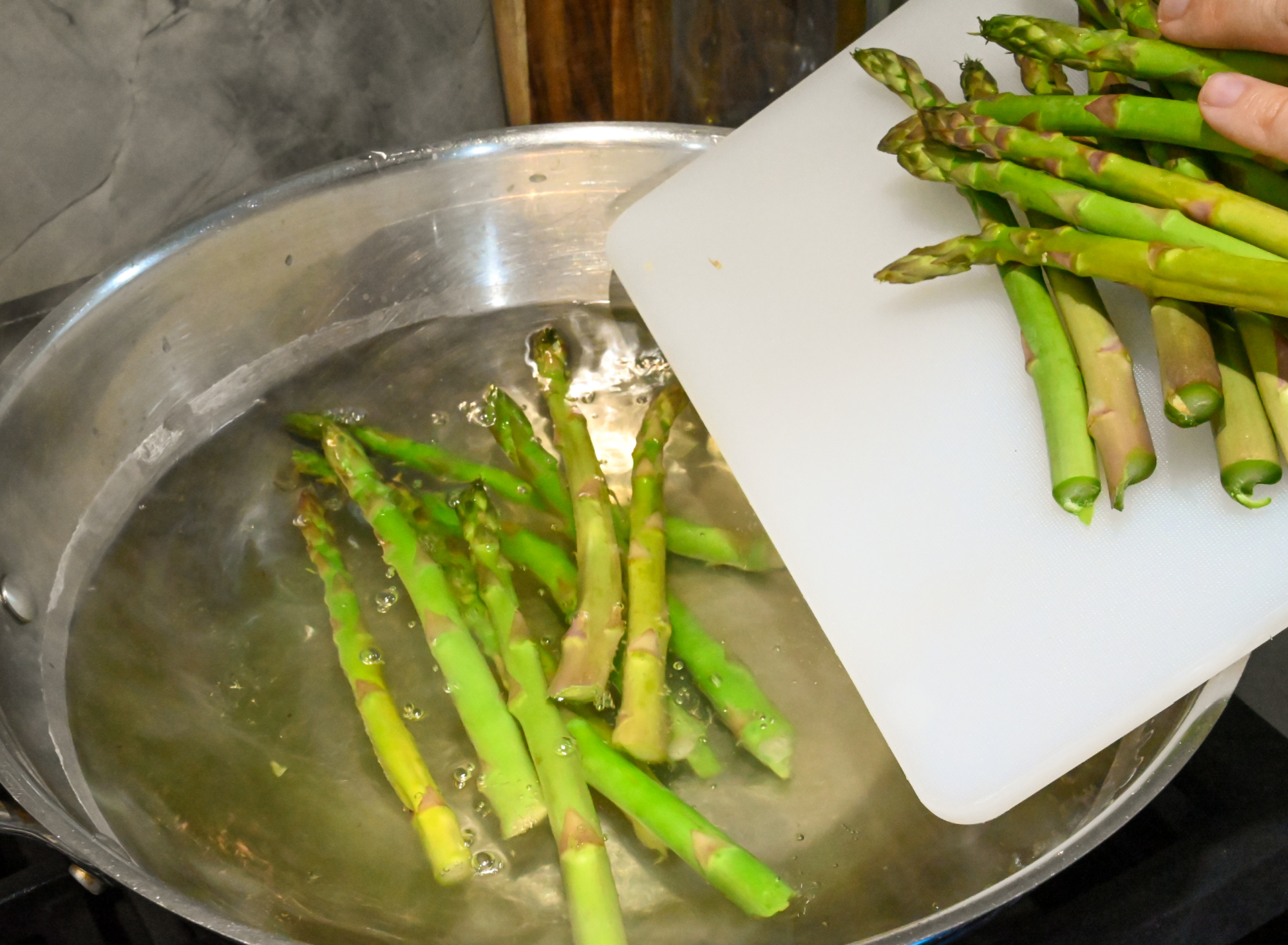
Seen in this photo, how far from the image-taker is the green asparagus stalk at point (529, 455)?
959 mm

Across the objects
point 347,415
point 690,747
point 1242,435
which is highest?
point 1242,435

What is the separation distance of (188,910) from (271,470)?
509mm

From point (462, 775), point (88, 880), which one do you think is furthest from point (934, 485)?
point (88, 880)

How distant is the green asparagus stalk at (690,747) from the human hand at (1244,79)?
558 mm

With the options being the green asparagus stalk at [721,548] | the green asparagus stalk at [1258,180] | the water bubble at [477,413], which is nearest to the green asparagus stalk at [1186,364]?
the green asparagus stalk at [1258,180]

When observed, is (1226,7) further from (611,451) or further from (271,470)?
(271,470)

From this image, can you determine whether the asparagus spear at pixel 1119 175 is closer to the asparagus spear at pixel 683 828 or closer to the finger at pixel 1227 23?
the finger at pixel 1227 23

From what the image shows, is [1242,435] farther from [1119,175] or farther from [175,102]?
[175,102]

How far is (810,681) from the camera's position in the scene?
84 cm

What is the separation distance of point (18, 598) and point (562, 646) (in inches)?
18.7

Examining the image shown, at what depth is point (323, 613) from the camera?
2.97ft

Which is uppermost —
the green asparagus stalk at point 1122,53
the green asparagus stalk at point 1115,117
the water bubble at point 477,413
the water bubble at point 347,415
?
the green asparagus stalk at point 1122,53

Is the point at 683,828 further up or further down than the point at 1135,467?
further down

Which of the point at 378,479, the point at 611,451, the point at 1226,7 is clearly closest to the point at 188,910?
the point at 378,479
